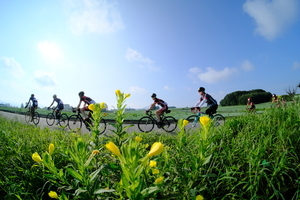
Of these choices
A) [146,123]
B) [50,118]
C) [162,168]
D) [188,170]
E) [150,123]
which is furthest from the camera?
[50,118]

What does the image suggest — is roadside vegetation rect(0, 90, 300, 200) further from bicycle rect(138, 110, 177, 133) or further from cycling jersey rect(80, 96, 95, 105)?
bicycle rect(138, 110, 177, 133)

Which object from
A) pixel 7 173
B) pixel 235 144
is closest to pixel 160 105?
pixel 235 144

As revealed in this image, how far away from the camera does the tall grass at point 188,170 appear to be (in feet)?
3.49

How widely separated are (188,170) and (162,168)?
0.37 meters

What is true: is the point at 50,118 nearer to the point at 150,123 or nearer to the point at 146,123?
the point at 146,123

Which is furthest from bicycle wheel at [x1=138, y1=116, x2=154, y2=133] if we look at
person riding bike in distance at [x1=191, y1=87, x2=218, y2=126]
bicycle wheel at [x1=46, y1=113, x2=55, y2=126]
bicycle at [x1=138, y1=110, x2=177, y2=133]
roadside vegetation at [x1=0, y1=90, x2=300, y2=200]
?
bicycle wheel at [x1=46, y1=113, x2=55, y2=126]

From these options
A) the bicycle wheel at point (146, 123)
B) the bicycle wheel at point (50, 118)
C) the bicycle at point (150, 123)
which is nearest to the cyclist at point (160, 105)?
the bicycle at point (150, 123)

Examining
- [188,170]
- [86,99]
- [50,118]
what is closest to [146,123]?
[86,99]

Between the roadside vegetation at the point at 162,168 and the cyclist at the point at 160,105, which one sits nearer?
the roadside vegetation at the point at 162,168

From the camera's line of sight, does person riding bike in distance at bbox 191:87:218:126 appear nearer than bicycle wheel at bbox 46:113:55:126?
Yes

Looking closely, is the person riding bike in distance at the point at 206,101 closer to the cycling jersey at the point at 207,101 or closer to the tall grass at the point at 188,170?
the cycling jersey at the point at 207,101

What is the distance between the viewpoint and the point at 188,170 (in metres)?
1.20

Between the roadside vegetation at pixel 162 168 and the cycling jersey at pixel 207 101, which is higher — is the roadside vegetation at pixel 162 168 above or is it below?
below

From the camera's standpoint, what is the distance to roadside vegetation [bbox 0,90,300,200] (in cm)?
94
